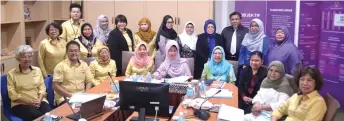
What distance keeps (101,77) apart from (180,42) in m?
1.23

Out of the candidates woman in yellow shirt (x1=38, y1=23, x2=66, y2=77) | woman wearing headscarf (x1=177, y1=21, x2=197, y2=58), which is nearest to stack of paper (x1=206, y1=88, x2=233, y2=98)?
woman wearing headscarf (x1=177, y1=21, x2=197, y2=58)

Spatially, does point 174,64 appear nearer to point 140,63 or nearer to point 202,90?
point 140,63

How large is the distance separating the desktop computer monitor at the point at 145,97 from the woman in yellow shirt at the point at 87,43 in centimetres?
220

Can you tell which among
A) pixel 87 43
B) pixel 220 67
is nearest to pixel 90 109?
pixel 220 67

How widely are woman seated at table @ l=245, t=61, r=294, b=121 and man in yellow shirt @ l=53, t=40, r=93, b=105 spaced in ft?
5.82

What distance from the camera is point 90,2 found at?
20.5ft

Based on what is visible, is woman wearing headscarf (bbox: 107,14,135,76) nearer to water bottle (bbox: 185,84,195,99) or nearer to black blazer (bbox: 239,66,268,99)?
black blazer (bbox: 239,66,268,99)

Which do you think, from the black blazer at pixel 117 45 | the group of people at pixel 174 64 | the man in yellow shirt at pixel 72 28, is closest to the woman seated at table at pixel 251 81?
the group of people at pixel 174 64

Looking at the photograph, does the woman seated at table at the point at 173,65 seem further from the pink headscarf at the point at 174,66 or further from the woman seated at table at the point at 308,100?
the woman seated at table at the point at 308,100

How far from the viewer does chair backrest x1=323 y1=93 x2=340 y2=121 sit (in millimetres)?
2503

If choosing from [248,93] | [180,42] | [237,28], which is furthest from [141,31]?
[248,93]

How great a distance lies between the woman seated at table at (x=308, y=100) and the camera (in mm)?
2668

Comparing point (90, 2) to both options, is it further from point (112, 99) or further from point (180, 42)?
point (112, 99)

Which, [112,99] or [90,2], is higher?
[90,2]
